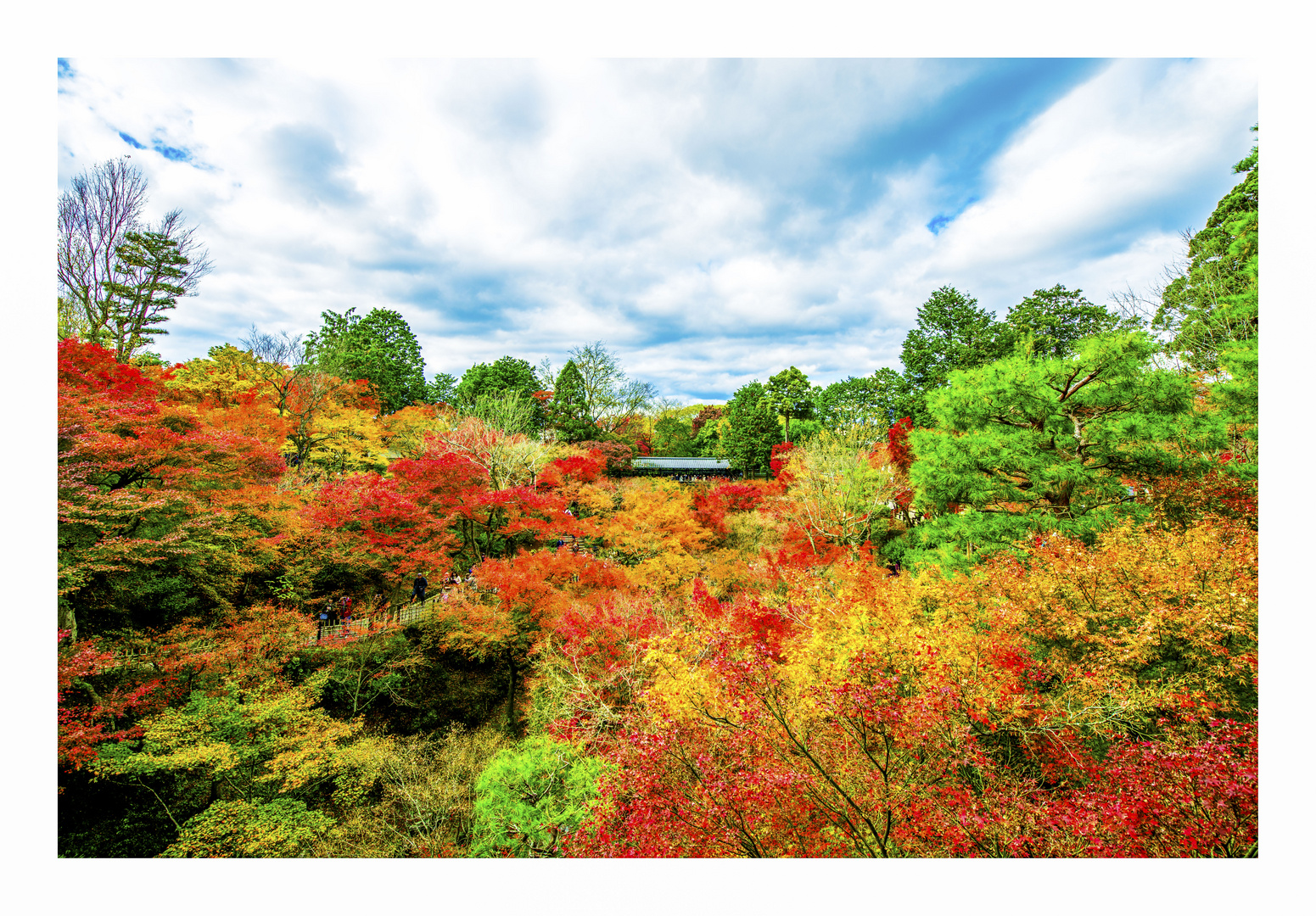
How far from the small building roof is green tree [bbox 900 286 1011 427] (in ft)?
36.0

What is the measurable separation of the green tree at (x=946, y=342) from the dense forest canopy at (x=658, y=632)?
590cm

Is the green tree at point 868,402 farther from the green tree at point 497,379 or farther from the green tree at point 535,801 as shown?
the green tree at point 497,379

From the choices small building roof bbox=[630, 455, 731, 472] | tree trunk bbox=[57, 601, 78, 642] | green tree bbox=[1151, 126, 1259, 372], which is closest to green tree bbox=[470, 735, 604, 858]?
tree trunk bbox=[57, 601, 78, 642]

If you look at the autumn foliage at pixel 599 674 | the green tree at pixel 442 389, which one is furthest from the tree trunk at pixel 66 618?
the green tree at pixel 442 389

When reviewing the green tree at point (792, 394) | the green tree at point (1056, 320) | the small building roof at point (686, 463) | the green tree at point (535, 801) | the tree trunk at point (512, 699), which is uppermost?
the green tree at point (1056, 320)

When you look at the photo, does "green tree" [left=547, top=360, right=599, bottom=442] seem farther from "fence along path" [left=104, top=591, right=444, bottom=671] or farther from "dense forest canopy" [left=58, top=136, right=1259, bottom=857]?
"fence along path" [left=104, top=591, right=444, bottom=671]

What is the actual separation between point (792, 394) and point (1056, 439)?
50.4 ft

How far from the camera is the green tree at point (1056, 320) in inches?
556

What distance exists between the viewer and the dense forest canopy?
11.8 feet

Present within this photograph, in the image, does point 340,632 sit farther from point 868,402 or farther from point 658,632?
point 868,402

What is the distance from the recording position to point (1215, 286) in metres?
6.75

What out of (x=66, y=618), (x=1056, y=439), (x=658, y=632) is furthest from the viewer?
(x=658, y=632)

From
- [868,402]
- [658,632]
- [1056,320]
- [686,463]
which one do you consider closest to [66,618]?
[658,632]

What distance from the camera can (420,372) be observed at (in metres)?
22.2
